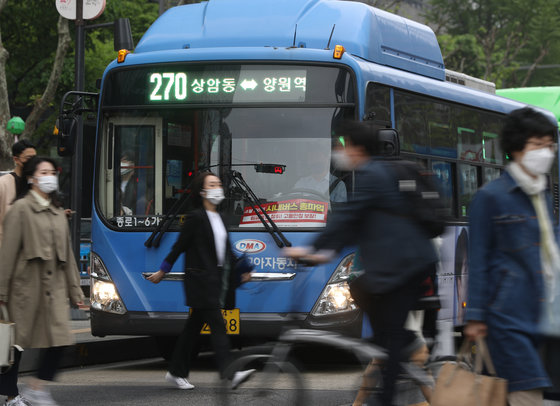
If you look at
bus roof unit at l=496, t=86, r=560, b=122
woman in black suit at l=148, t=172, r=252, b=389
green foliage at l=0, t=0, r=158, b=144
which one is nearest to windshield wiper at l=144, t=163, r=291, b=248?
woman in black suit at l=148, t=172, r=252, b=389

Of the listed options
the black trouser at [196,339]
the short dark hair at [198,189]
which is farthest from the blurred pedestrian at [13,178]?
the black trouser at [196,339]

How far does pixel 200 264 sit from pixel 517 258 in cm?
378

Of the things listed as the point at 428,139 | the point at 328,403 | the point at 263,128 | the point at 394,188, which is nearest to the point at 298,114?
the point at 263,128

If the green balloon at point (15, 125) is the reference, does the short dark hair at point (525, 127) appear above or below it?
below

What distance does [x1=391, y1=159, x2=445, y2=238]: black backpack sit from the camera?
5375 millimetres

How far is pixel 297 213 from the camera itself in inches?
375

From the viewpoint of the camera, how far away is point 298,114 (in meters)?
9.64

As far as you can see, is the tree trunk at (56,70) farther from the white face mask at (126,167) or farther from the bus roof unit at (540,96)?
the white face mask at (126,167)

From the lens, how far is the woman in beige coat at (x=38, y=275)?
7.16 metres

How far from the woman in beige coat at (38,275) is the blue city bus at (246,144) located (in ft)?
7.51

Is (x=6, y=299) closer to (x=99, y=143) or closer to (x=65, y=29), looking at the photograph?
(x=99, y=143)

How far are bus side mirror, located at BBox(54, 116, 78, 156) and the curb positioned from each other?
6.09 feet

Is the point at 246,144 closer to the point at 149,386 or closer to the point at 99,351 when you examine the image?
the point at 149,386

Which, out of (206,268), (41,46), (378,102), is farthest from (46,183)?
(41,46)
